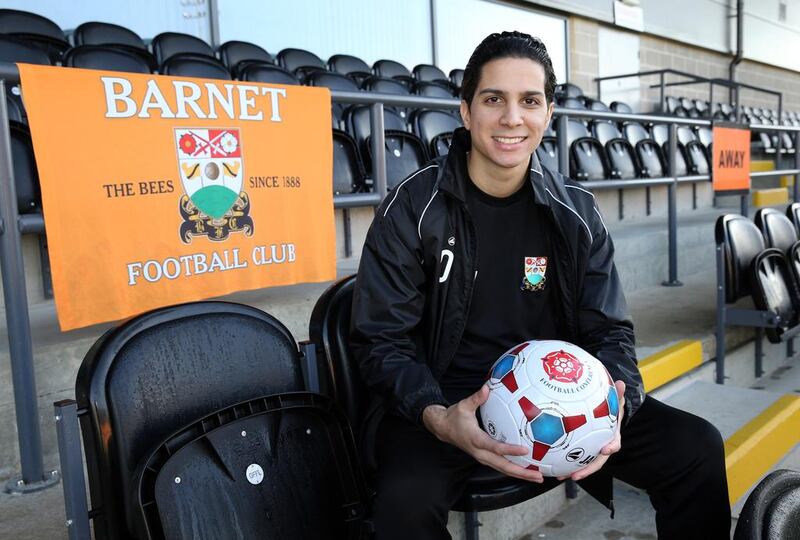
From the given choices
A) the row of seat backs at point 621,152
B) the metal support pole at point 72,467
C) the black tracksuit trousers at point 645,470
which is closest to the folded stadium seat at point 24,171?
the metal support pole at point 72,467

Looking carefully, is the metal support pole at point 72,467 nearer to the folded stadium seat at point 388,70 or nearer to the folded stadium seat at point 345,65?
the folded stadium seat at point 345,65

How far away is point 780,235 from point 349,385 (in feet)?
10.9

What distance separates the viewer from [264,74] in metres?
4.34

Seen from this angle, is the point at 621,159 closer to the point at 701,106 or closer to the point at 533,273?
the point at 533,273

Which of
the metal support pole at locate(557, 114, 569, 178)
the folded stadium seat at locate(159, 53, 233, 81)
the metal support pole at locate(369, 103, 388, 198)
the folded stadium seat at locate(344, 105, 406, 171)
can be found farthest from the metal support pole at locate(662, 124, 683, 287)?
the folded stadium seat at locate(159, 53, 233, 81)

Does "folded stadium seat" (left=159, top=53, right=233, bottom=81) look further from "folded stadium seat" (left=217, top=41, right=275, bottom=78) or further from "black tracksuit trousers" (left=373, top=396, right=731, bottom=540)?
"black tracksuit trousers" (left=373, top=396, right=731, bottom=540)

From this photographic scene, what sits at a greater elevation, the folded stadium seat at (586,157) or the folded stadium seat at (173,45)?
the folded stadium seat at (173,45)

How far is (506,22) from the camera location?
847 centimetres

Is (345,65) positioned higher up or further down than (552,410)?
higher up

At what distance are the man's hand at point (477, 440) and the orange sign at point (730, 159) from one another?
3.80 metres

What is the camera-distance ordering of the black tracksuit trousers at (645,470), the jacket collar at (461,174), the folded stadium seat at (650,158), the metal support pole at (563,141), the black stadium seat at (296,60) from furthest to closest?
the folded stadium seat at (650,158) < the black stadium seat at (296,60) < the metal support pole at (563,141) < the jacket collar at (461,174) < the black tracksuit trousers at (645,470)

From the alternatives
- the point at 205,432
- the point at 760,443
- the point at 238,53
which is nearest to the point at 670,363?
the point at 760,443

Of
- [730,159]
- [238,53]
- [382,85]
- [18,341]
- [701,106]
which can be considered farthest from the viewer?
[701,106]

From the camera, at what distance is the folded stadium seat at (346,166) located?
3.27m
